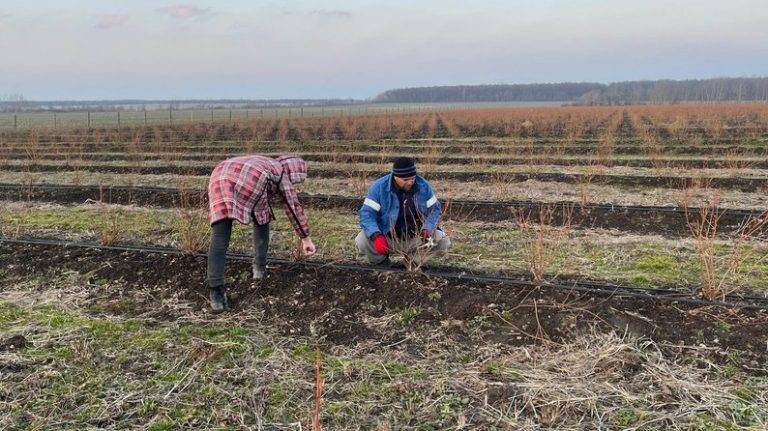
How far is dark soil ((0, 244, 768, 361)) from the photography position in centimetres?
340

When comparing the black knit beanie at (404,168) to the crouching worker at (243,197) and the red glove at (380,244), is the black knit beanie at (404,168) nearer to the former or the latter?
the red glove at (380,244)

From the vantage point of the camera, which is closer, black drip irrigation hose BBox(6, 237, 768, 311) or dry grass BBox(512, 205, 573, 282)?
black drip irrigation hose BBox(6, 237, 768, 311)

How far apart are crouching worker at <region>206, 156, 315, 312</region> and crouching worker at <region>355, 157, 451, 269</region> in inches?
23.9

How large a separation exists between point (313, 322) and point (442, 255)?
1602 millimetres

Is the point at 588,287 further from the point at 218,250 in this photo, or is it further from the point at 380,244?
the point at 218,250

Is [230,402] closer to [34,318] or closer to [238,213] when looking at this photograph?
[238,213]

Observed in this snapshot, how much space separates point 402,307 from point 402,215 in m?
0.89

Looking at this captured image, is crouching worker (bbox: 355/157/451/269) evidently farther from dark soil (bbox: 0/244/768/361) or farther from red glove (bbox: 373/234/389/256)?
dark soil (bbox: 0/244/768/361)

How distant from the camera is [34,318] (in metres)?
3.82

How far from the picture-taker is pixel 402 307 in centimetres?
386

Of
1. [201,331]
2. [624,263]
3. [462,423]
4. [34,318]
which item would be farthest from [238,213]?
[624,263]

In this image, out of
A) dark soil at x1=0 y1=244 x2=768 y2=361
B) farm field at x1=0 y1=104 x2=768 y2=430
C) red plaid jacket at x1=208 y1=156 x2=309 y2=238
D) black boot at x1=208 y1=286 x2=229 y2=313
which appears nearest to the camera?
farm field at x1=0 y1=104 x2=768 y2=430

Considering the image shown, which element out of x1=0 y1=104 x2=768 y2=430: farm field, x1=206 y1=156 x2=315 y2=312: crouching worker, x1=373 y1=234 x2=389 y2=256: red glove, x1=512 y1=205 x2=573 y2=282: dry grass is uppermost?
x1=206 y1=156 x2=315 y2=312: crouching worker

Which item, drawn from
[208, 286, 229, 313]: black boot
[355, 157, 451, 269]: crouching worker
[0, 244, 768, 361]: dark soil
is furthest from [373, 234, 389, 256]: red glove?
[208, 286, 229, 313]: black boot
